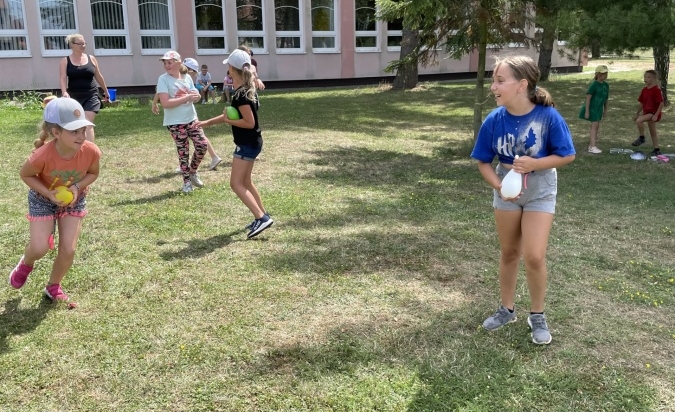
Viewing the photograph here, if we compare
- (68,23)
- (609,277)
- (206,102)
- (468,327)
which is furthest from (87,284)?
(68,23)

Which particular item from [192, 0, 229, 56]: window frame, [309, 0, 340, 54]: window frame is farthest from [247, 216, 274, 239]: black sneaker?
[309, 0, 340, 54]: window frame

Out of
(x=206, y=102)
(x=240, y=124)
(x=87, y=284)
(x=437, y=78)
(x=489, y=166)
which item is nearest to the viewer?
(x=489, y=166)

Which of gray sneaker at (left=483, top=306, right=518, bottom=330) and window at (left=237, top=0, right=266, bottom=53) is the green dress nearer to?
gray sneaker at (left=483, top=306, right=518, bottom=330)

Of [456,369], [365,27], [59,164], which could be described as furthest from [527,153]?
[365,27]

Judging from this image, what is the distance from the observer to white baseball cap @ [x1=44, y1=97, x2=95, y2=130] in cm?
377

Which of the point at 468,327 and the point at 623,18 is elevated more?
the point at 623,18

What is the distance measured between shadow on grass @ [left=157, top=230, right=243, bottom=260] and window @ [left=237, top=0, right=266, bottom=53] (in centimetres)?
1790

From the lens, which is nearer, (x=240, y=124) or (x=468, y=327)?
(x=468, y=327)

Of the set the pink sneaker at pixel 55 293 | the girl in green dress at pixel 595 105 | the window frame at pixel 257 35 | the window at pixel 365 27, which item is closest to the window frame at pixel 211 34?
the window frame at pixel 257 35

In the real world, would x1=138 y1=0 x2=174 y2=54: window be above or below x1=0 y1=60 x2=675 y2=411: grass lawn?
above

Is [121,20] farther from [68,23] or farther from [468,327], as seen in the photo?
[468,327]

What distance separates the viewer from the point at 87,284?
4727mm

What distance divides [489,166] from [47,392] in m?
2.79

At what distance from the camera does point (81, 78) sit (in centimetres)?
802
